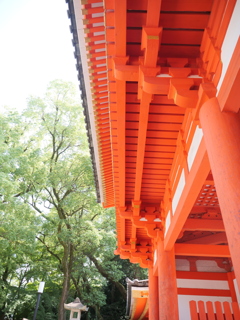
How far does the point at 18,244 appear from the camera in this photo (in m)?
13.2

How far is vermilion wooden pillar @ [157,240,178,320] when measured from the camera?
467cm

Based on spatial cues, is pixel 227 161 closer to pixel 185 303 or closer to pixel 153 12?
pixel 153 12

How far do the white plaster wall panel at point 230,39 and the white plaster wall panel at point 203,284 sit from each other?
6.43 meters

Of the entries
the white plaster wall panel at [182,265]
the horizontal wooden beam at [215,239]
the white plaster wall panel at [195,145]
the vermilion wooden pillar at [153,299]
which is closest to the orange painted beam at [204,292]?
the white plaster wall panel at [182,265]

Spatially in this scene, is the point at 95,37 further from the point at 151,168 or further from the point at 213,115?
the point at 151,168

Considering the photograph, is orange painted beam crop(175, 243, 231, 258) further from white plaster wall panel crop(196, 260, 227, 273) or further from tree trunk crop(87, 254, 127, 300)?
tree trunk crop(87, 254, 127, 300)

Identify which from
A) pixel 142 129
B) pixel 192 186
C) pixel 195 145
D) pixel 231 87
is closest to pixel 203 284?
pixel 192 186

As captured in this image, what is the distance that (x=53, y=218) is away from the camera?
15656 mm

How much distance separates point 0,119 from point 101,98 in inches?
564

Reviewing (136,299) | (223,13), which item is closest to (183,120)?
(223,13)

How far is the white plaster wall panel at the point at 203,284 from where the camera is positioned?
712 centimetres

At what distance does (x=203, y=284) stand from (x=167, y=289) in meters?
2.97

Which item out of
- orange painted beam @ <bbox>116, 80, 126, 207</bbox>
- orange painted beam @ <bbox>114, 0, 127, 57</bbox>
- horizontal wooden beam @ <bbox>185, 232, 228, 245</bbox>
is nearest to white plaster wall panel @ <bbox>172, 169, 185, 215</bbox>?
orange painted beam @ <bbox>116, 80, 126, 207</bbox>

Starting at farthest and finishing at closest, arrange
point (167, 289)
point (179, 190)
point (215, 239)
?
point (215, 239)
point (167, 289)
point (179, 190)
